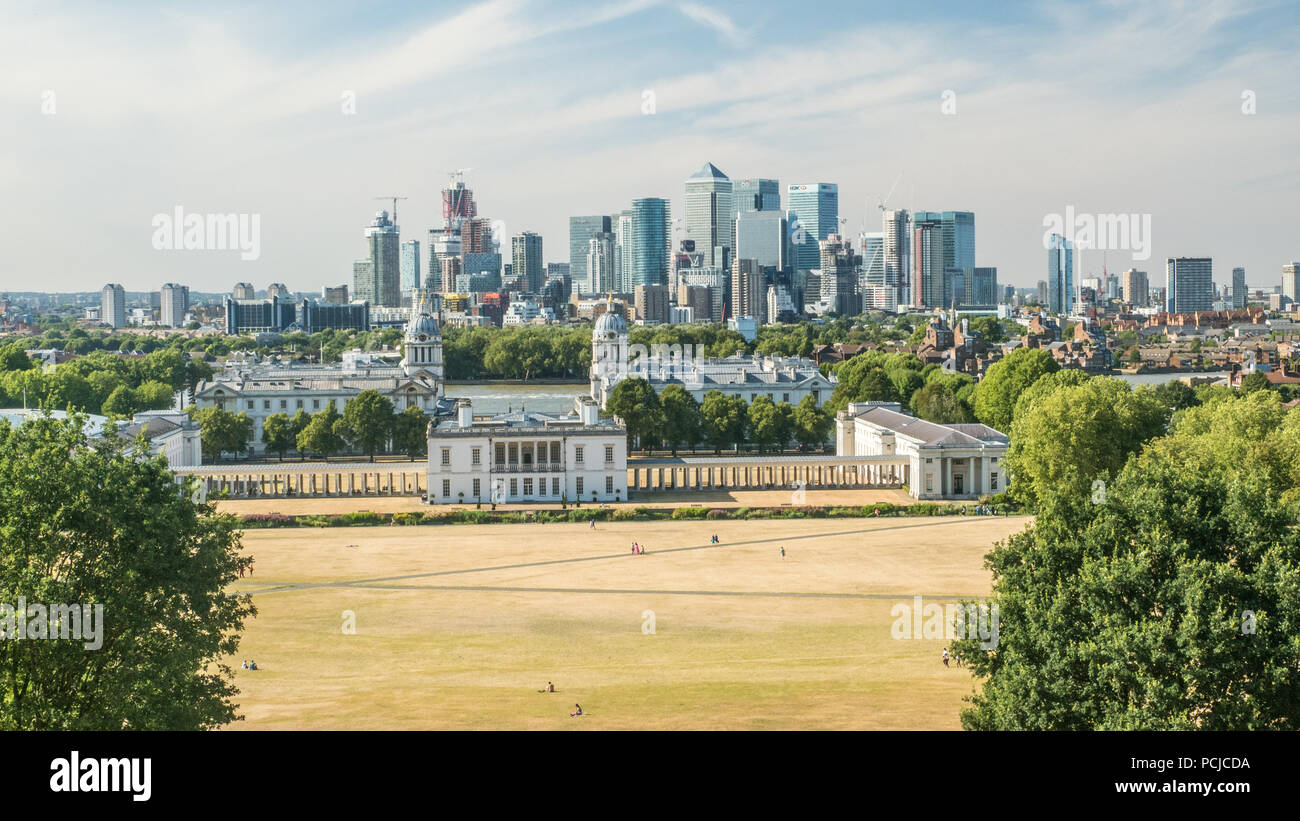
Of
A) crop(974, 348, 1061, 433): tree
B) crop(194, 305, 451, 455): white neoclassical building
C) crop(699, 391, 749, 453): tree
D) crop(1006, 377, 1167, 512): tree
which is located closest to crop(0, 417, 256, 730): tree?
crop(1006, 377, 1167, 512): tree

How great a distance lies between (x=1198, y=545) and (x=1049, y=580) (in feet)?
7.69

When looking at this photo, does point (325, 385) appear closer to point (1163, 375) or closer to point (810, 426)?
point (810, 426)

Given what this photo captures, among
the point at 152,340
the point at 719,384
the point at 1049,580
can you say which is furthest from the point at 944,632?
the point at 152,340

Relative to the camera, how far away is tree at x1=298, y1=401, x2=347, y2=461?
70.6 metres

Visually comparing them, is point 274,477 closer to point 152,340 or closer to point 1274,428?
point 1274,428

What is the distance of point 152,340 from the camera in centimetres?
17638

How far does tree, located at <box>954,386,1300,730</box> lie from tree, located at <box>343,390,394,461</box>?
5244 centimetres

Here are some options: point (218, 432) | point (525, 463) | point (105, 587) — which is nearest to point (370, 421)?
point (218, 432)

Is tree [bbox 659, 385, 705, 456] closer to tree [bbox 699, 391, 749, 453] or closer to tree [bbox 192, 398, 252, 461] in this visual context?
tree [bbox 699, 391, 749, 453]

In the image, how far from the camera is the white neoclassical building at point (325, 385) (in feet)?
280

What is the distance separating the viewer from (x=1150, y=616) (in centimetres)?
1877

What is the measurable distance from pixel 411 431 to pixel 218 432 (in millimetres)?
10823
